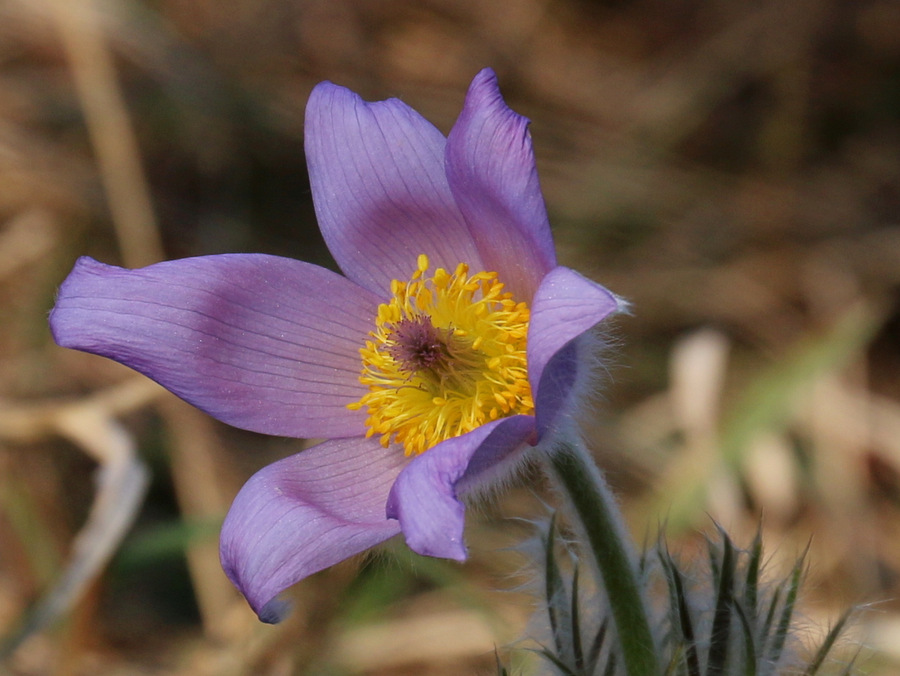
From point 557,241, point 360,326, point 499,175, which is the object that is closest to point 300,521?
point 360,326

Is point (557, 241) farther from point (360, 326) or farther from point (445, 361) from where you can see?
point (445, 361)

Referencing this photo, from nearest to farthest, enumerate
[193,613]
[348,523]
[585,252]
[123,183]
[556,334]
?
[556,334] < [348,523] < [193,613] < [123,183] < [585,252]

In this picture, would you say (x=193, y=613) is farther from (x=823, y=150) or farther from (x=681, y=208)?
(x=823, y=150)

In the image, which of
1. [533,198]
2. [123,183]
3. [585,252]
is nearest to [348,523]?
[533,198]

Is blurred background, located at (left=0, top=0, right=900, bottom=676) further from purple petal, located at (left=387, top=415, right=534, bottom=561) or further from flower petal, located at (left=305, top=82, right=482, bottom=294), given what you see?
purple petal, located at (left=387, top=415, right=534, bottom=561)

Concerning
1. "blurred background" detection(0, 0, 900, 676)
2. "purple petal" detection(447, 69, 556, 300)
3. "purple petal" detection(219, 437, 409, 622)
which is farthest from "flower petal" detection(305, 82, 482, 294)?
"blurred background" detection(0, 0, 900, 676)

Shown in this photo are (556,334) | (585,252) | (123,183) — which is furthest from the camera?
(585,252)
